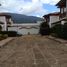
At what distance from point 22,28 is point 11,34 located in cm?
3031

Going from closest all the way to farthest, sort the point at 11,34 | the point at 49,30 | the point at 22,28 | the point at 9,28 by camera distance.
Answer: the point at 11,34, the point at 49,30, the point at 9,28, the point at 22,28

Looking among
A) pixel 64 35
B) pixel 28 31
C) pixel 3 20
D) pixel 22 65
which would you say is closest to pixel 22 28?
pixel 28 31

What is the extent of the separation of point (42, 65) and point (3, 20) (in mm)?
75986

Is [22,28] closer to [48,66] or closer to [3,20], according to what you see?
[3,20]

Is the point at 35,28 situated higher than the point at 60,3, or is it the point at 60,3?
the point at 60,3

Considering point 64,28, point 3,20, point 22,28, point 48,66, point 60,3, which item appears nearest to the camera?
point 48,66

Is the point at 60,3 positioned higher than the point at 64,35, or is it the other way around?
the point at 60,3

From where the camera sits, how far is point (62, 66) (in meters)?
13.9

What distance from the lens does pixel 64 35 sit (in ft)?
145

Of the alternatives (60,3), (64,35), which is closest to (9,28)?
(60,3)

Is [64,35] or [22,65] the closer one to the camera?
[22,65]

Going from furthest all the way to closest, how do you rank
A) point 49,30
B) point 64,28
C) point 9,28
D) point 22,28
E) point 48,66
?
1. point 22,28
2. point 9,28
3. point 49,30
4. point 64,28
5. point 48,66

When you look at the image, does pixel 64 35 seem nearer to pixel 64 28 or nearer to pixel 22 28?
pixel 64 28

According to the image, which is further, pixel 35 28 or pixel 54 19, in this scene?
pixel 35 28
